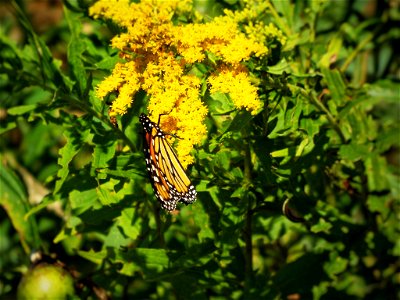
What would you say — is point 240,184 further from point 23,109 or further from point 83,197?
point 23,109

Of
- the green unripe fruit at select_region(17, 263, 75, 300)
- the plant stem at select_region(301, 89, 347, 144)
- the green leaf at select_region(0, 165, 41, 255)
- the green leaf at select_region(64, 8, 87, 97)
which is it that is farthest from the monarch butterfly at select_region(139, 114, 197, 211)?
the green leaf at select_region(0, 165, 41, 255)

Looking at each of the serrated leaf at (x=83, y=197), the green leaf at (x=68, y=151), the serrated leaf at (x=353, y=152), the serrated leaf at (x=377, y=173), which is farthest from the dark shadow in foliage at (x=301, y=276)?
the green leaf at (x=68, y=151)

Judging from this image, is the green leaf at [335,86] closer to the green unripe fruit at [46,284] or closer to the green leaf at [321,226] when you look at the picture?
the green leaf at [321,226]

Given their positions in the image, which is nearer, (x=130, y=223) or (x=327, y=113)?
(x=327, y=113)

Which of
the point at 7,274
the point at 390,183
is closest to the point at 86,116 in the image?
the point at 7,274

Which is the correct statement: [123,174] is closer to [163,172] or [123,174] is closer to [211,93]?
[163,172]

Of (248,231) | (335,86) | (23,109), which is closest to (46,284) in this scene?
(23,109)
